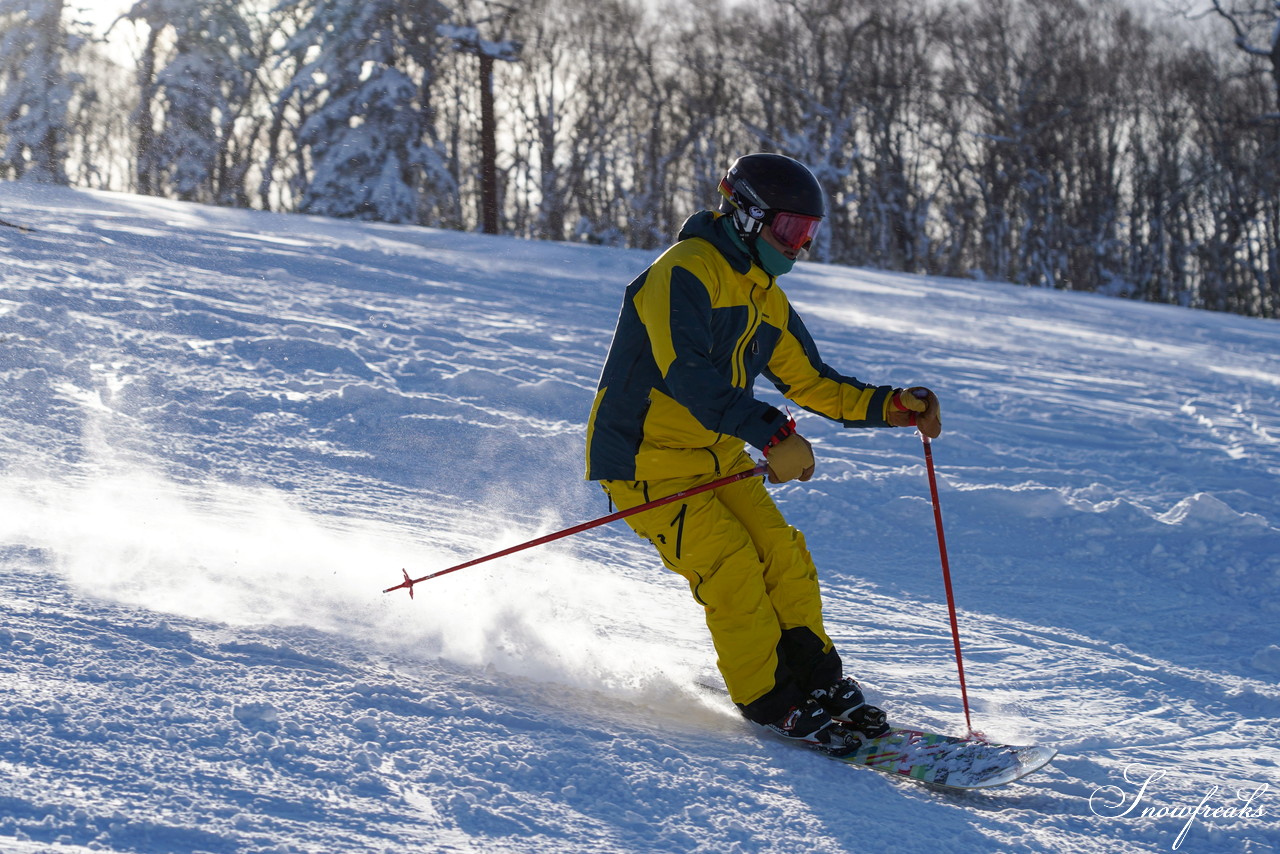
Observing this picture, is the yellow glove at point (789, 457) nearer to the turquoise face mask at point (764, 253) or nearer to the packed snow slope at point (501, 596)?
the turquoise face mask at point (764, 253)

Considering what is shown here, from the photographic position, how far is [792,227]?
325cm

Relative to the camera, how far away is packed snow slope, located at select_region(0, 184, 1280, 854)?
2.40m

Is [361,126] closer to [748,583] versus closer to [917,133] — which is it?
[917,133]

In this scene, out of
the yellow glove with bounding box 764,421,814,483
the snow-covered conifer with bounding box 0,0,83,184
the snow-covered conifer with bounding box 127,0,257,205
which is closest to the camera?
the yellow glove with bounding box 764,421,814,483

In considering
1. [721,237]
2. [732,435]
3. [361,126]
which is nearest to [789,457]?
[732,435]

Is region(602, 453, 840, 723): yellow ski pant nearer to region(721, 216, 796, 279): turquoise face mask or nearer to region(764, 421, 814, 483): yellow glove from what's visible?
region(764, 421, 814, 483): yellow glove

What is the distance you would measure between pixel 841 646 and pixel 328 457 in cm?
287

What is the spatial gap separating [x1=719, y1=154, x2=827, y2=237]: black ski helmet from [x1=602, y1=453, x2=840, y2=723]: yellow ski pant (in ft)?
2.51

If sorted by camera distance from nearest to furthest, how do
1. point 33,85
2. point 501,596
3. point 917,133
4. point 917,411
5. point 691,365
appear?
point 691,365 < point 917,411 < point 501,596 < point 33,85 < point 917,133

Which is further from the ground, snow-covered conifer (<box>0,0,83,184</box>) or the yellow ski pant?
snow-covered conifer (<box>0,0,83,184</box>)

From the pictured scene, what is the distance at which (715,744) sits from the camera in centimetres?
301

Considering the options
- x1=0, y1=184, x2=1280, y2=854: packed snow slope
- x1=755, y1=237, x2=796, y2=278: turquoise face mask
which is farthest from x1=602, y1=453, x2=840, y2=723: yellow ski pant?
x1=755, y1=237, x2=796, y2=278: turquoise face mask

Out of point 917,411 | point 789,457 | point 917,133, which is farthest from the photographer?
point 917,133

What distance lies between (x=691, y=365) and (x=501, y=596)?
1.29 metres
